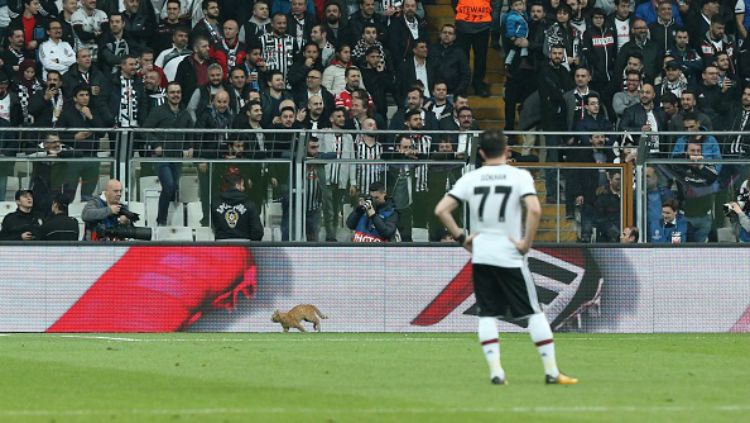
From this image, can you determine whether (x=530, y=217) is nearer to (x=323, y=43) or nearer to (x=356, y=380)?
(x=356, y=380)

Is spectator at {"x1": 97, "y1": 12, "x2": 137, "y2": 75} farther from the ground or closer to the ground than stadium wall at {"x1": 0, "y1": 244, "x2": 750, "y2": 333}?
farther from the ground

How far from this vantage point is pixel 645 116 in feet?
82.6

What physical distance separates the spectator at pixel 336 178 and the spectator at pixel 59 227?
135 inches

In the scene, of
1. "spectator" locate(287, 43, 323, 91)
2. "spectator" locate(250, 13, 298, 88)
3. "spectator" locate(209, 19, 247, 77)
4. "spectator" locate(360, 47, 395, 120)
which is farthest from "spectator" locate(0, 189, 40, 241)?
"spectator" locate(360, 47, 395, 120)

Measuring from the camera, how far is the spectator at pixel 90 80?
2373 centimetres

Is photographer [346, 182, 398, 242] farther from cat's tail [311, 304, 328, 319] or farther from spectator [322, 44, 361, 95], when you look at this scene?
spectator [322, 44, 361, 95]

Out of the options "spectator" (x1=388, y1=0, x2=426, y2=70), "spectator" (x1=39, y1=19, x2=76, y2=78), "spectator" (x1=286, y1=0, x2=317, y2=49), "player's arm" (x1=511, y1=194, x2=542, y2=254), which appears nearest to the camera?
"player's arm" (x1=511, y1=194, x2=542, y2=254)

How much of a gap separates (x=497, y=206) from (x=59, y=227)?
34.0ft

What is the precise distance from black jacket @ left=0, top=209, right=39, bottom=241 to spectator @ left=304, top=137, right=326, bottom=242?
3.68m

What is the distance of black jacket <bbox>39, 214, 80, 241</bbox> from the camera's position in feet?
69.9

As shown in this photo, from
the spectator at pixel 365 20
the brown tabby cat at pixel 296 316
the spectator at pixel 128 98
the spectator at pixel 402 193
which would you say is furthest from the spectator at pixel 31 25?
the brown tabby cat at pixel 296 316

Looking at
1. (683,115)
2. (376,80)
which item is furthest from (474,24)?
(683,115)

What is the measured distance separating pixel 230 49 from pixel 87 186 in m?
4.89

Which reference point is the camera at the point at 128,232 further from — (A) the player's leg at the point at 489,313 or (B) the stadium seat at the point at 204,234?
(A) the player's leg at the point at 489,313
